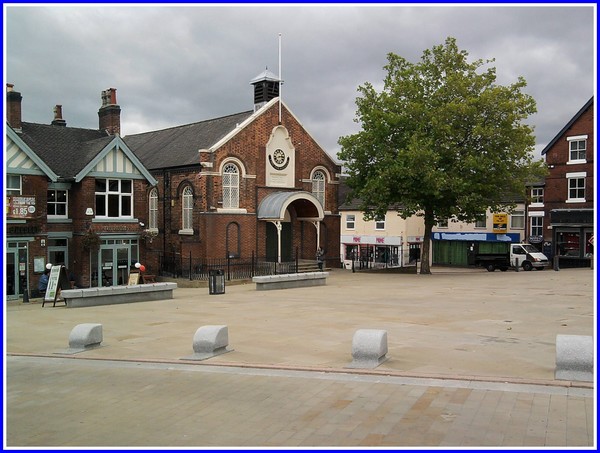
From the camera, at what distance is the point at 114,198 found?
31.8 metres

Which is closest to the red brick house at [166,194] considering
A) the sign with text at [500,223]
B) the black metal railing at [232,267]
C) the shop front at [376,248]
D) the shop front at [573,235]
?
the black metal railing at [232,267]

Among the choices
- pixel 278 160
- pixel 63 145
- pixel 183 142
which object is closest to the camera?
pixel 63 145

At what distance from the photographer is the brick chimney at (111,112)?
1422 inches

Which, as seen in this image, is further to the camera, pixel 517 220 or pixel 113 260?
pixel 517 220

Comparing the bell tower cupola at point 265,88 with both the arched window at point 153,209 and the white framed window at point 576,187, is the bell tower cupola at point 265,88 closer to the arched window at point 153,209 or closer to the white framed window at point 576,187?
the arched window at point 153,209

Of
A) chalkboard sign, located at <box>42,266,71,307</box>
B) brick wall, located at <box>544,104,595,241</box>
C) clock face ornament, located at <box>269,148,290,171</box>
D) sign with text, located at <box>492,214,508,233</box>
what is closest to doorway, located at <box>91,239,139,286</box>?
chalkboard sign, located at <box>42,266,71,307</box>

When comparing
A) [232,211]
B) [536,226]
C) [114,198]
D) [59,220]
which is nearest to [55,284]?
[59,220]

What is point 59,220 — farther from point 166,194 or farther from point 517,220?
point 517,220

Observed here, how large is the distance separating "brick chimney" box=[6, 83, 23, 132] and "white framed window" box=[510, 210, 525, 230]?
37017 mm

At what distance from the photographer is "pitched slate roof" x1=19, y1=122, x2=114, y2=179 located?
101ft

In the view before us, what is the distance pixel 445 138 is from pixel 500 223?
68.7ft

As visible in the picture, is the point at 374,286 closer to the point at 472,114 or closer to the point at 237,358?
the point at 472,114

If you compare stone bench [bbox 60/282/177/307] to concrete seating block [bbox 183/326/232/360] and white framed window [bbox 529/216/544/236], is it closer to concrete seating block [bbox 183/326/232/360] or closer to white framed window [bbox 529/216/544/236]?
concrete seating block [bbox 183/326/232/360]

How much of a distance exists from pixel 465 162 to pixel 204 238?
47.1ft
